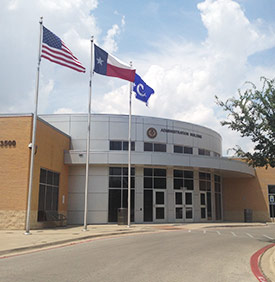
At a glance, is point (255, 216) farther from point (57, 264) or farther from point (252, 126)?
point (57, 264)

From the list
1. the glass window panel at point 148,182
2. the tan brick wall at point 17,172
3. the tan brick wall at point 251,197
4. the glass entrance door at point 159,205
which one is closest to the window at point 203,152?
the glass entrance door at point 159,205

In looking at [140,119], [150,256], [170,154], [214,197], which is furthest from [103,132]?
[150,256]

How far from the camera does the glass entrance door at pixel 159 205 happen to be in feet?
96.2

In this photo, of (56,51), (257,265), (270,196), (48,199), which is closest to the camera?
(257,265)

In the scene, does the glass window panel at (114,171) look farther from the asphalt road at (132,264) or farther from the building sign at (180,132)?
the asphalt road at (132,264)

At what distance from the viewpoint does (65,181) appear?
28.1 meters

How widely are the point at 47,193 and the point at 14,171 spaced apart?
3809mm

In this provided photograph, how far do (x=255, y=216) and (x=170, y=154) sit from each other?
15401mm

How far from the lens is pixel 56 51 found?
19344mm

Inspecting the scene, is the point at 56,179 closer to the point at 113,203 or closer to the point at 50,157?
the point at 50,157

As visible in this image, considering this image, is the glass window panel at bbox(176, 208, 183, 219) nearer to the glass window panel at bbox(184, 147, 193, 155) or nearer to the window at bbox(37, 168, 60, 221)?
the glass window panel at bbox(184, 147, 193, 155)

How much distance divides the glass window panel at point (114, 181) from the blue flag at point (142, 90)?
635 cm

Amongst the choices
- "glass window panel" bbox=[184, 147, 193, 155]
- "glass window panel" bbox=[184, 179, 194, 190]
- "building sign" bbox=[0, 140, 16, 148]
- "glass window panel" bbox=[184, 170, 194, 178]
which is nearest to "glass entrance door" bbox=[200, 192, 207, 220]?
"glass window panel" bbox=[184, 179, 194, 190]

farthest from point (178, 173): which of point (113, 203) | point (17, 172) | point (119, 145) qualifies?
point (17, 172)
